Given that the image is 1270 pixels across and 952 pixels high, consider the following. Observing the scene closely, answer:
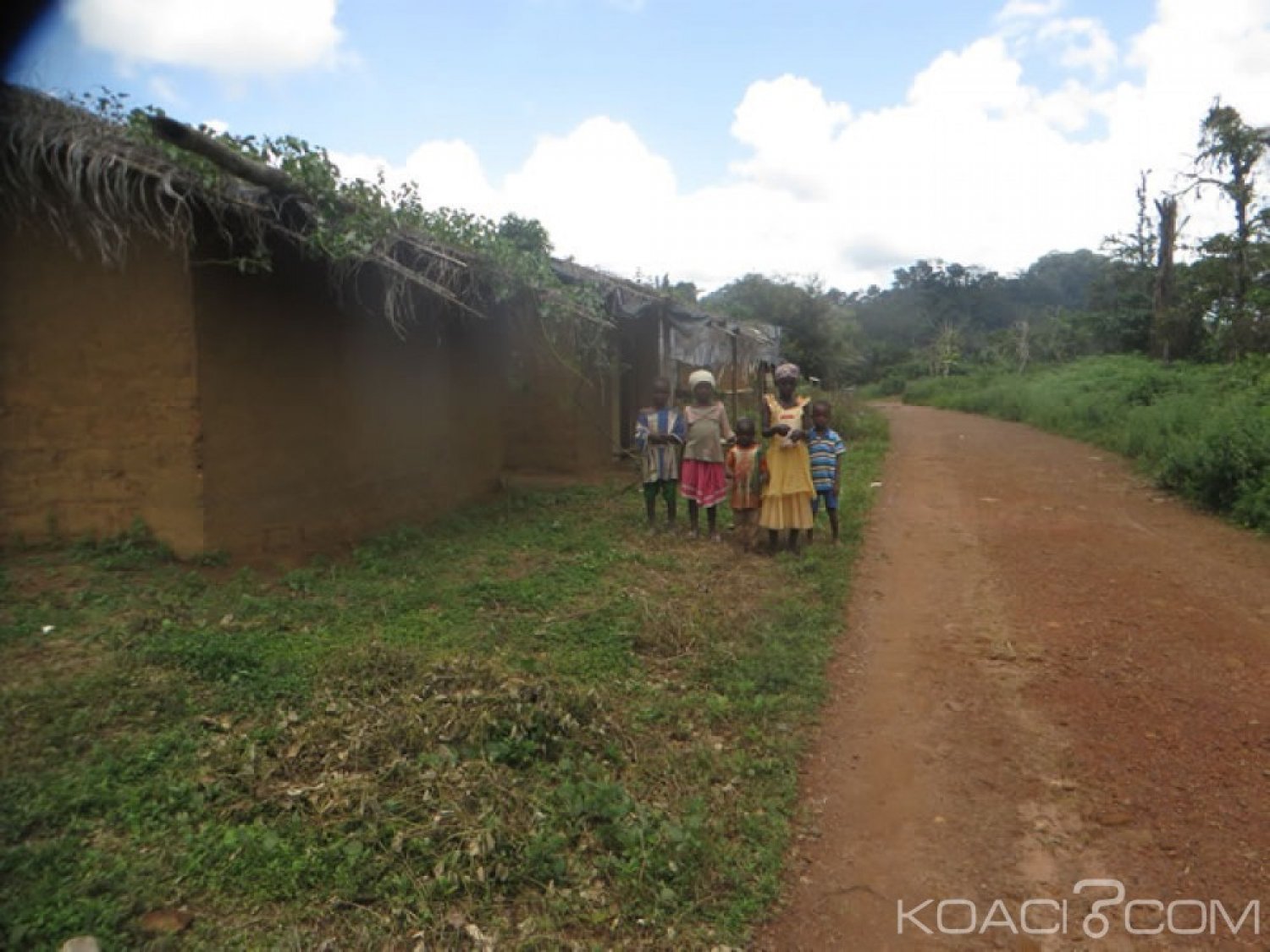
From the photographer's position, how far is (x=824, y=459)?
7297 millimetres

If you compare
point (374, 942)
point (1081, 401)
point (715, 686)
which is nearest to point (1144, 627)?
point (715, 686)

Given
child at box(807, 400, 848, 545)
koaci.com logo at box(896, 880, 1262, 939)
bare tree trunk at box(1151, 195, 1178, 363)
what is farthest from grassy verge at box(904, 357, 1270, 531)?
koaci.com logo at box(896, 880, 1262, 939)

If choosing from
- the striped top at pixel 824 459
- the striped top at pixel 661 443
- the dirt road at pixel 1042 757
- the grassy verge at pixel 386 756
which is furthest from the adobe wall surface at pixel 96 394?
the striped top at pixel 824 459

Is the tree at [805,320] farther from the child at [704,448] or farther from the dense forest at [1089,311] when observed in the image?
the child at [704,448]

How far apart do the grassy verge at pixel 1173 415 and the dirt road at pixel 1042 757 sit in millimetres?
1824

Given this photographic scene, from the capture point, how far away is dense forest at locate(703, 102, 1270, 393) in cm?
1758

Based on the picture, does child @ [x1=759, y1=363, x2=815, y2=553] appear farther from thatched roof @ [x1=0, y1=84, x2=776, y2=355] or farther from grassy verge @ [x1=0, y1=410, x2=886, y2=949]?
thatched roof @ [x1=0, y1=84, x2=776, y2=355]

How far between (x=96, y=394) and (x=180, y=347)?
0.71 meters

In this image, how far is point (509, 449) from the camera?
1144cm

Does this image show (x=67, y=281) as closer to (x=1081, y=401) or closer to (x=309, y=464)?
(x=309, y=464)

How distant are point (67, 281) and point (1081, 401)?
19041 mm

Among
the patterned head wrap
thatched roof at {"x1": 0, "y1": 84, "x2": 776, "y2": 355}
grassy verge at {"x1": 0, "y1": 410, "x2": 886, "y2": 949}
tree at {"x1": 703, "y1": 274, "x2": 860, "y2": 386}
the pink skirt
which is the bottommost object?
grassy verge at {"x1": 0, "y1": 410, "x2": 886, "y2": 949}

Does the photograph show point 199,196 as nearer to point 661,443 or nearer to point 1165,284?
point 661,443

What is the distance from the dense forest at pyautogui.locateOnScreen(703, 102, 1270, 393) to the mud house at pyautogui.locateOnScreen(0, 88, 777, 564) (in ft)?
56.6
